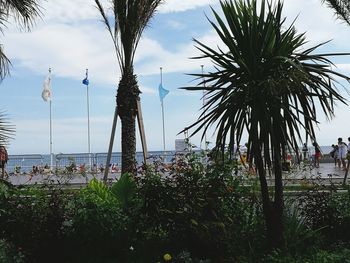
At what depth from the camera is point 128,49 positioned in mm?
15914

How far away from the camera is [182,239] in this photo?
263 inches

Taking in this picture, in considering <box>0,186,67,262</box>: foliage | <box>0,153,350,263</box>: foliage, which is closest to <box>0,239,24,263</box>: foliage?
<box>0,153,350,263</box>: foliage

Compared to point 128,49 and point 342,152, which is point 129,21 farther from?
point 342,152

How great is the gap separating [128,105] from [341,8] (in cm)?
673

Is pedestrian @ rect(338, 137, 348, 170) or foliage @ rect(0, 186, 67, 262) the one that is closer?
foliage @ rect(0, 186, 67, 262)

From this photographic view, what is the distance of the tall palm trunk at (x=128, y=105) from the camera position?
1570cm

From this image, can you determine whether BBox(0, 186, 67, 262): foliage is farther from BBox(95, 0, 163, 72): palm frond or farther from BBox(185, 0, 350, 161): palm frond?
BBox(95, 0, 163, 72): palm frond

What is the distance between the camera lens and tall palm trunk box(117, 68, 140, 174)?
15703mm

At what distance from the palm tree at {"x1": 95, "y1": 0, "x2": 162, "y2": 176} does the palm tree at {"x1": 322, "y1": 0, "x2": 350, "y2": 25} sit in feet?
17.1

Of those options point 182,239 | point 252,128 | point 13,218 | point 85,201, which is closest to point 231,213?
point 182,239

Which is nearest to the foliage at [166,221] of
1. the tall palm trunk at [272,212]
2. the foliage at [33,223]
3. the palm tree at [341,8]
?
the foliage at [33,223]

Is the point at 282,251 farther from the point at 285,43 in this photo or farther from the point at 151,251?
the point at 285,43

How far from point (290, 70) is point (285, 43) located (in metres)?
0.43

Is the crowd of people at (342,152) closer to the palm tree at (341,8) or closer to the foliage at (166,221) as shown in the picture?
the palm tree at (341,8)
